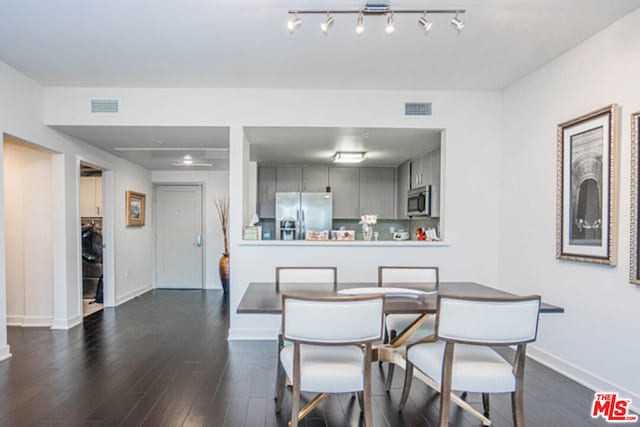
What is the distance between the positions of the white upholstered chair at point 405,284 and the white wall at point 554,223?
1065 mm

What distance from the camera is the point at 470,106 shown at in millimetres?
3898

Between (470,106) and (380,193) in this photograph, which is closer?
(470,106)

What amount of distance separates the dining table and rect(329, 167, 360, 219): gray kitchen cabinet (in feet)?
12.2

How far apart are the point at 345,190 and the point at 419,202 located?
5.80 ft

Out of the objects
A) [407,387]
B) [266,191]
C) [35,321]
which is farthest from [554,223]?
[35,321]

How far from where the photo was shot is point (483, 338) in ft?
6.08

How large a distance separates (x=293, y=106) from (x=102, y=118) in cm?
199

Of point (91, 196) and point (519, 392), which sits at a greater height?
point (91, 196)

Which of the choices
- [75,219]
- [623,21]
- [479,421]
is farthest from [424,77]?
[75,219]

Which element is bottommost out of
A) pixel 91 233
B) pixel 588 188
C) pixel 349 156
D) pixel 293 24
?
pixel 91 233

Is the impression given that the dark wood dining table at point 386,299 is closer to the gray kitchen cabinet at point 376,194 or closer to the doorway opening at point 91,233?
the gray kitchen cabinet at point 376,194

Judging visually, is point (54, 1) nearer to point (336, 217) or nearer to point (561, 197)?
point (561, 197)

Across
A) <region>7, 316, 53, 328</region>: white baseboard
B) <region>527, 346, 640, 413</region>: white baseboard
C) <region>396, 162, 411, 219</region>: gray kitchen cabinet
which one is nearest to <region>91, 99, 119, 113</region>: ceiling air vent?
<region>7, 316, 53, 328</region>: white baseboard

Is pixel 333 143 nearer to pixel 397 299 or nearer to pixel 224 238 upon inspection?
pixel 397 299
